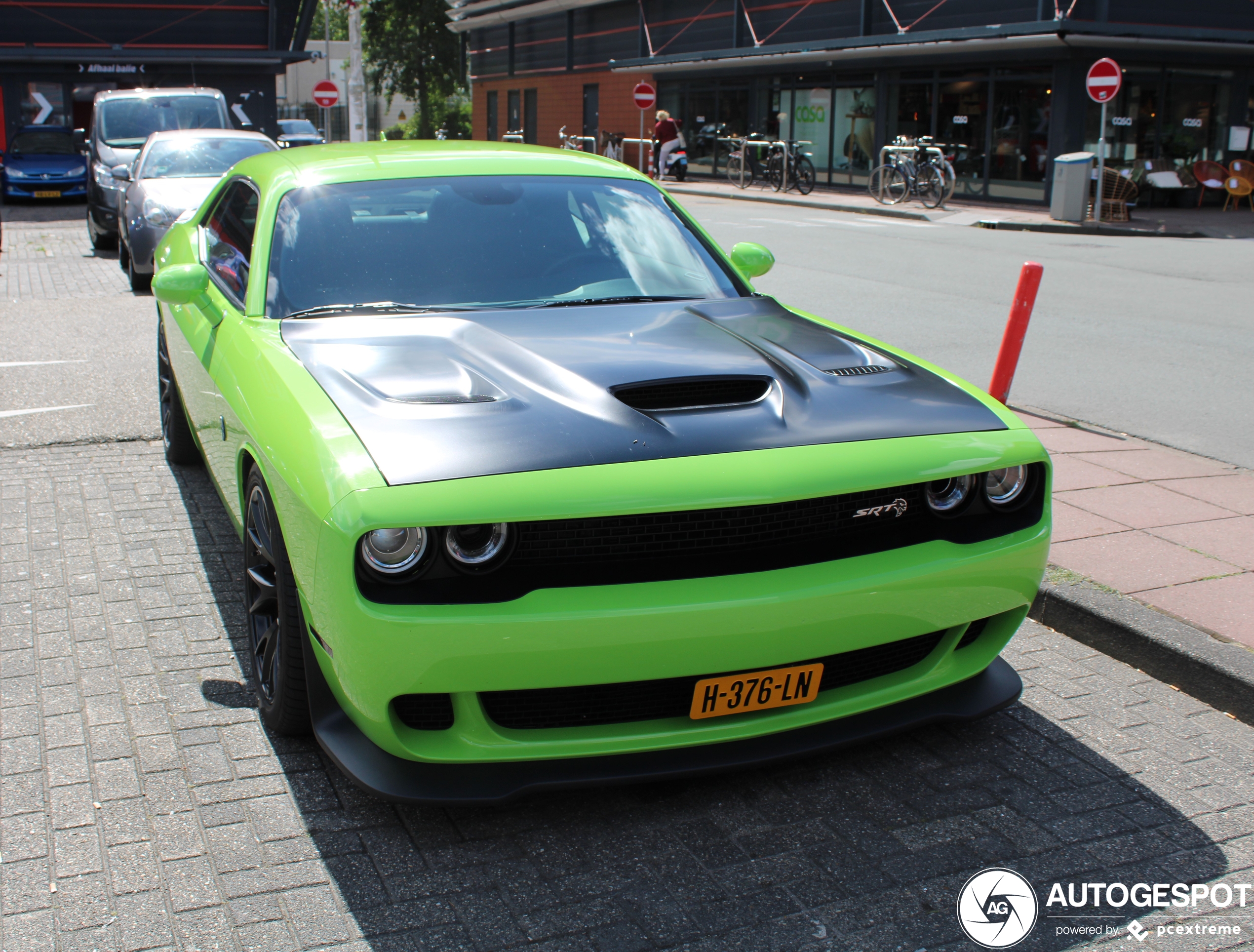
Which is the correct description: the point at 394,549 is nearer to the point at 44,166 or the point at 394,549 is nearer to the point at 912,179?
the point at 44,166

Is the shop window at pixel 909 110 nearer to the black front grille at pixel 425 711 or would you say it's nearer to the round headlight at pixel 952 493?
the round headlight at pixel 952 493

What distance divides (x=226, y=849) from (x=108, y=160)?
1532 cm

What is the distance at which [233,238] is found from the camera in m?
4.43

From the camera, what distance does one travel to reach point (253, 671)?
3338 millimetres

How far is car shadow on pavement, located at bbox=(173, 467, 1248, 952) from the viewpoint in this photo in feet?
8.26

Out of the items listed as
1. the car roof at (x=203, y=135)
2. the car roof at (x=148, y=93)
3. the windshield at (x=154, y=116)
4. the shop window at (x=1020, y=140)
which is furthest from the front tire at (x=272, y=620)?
the shop window at (x=1020, y=140)

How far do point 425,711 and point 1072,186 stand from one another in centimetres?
1984

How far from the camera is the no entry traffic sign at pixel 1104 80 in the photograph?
61.4ft

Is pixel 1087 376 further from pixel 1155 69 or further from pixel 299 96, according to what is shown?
pixel 299 96

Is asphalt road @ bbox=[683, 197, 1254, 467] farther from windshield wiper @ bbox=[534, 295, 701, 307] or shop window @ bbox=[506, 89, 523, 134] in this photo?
shop window @ bbox=[506, 89, 523, 134]

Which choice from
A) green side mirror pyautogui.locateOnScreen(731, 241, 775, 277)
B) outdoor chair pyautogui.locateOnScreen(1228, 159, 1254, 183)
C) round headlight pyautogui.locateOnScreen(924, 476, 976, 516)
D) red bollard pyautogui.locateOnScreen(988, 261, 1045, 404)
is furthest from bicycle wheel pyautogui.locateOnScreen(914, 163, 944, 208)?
round headlight pyautogui.locateOnScreen(924, 476, 976, 516)

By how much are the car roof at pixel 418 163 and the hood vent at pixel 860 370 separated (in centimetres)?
137

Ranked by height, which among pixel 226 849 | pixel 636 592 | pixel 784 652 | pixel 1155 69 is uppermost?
pixel 1155 69

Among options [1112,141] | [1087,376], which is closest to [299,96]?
[1112,141]
